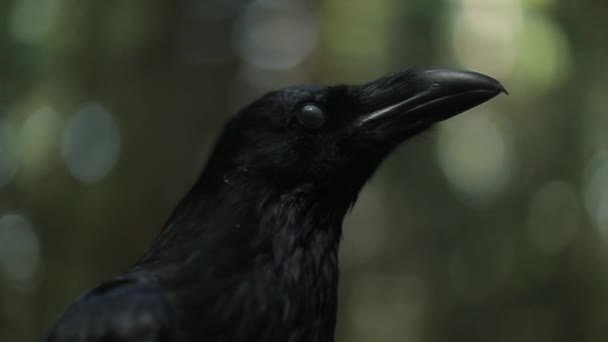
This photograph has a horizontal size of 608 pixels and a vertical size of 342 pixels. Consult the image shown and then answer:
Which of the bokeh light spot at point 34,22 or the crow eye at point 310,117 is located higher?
the crow eye at point 310,117

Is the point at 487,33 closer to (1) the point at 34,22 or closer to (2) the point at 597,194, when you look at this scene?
(2) the point at 597,194

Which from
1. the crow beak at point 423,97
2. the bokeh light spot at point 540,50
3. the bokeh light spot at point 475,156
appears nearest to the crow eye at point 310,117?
the crow beak at point 423,97

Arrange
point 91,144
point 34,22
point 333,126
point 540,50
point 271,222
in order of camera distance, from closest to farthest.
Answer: point 271,222
point 333,126
point 540,50
point 34,22
point 91,144

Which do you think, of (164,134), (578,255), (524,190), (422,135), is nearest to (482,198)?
(524,190)

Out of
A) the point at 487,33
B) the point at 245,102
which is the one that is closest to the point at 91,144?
the point at 245,102

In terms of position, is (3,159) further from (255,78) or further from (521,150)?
(521,150)

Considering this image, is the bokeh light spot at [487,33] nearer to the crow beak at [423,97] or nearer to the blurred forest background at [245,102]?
the blurred forest background at [245,102]
